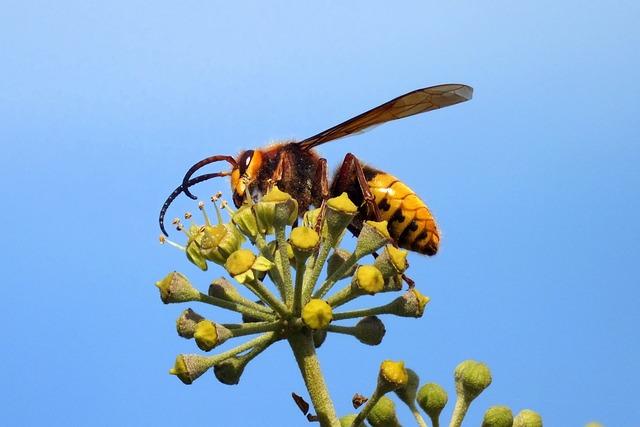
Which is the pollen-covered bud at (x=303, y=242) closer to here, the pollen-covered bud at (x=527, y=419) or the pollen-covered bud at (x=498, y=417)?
the pollen-covered bud at (x=498, y=417)

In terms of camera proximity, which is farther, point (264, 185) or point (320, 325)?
point (264, 185)

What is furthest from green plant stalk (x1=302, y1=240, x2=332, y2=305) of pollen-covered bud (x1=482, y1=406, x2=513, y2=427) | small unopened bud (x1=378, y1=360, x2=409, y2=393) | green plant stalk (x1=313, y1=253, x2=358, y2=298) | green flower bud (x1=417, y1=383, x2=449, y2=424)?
pollen-covered bud (x1=482, y1=406, x2=513, y2=427)

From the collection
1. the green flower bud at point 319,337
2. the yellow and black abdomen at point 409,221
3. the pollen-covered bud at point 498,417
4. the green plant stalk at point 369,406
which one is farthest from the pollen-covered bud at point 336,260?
the pollen-covered bud at point 498,417

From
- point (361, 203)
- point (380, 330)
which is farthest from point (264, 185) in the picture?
point (380, 330)

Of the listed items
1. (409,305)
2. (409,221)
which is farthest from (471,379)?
(409,221)

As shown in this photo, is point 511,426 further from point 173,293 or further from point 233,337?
point 173,293

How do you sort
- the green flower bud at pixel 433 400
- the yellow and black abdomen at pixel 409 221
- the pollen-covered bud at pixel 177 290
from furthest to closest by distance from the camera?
the yellow and black abdomen at pixel 409 221 → the green flower bud at pixel 433 400 → the pollen-covered bud at pixel 177 290

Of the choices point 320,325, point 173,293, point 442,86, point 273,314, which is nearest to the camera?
point 320,325
